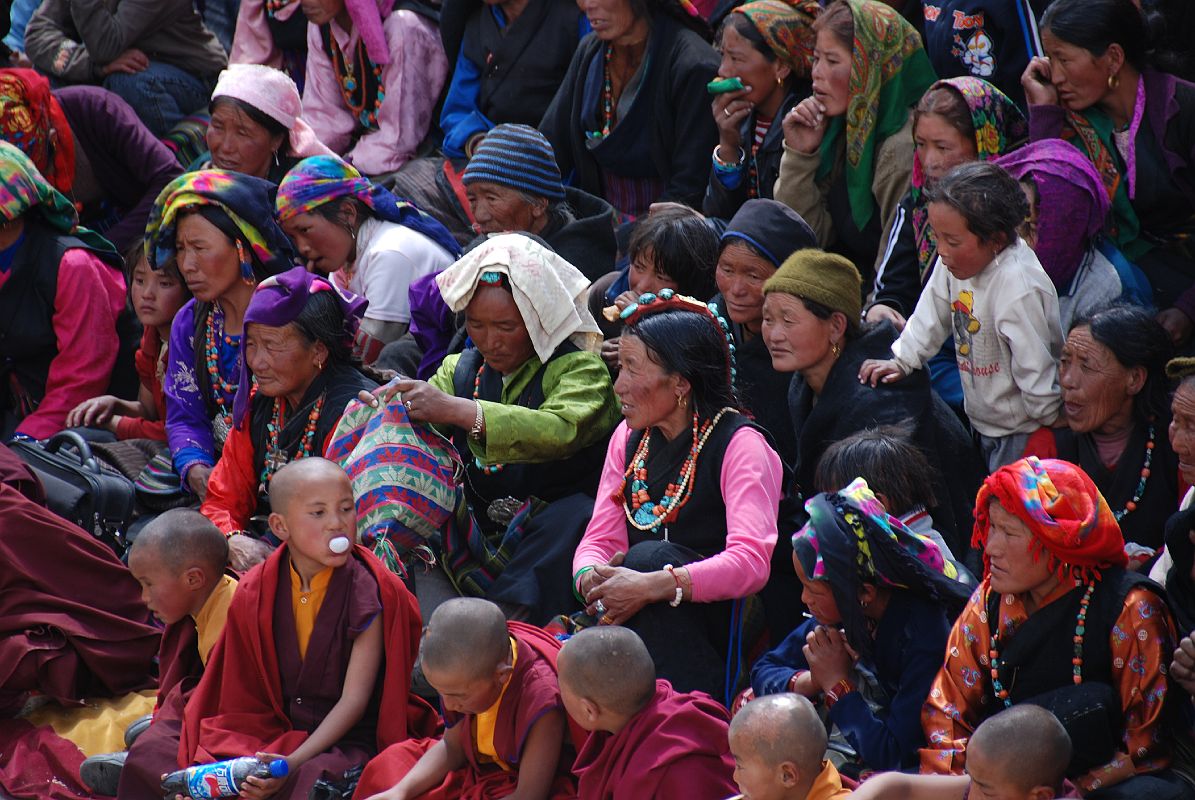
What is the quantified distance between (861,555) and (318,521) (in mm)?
1518

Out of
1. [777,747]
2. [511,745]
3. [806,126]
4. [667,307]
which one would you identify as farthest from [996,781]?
[806,126]

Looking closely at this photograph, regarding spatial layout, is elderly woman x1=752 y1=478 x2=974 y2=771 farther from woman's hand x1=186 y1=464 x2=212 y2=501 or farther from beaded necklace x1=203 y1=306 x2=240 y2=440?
beaded necklace x1=203 y1=306 x2=240 y2=440

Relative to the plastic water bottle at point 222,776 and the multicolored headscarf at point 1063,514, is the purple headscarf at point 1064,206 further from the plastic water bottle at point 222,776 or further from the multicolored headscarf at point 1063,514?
the plastic water bottle at point 222,776

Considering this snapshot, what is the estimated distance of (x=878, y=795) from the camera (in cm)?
361

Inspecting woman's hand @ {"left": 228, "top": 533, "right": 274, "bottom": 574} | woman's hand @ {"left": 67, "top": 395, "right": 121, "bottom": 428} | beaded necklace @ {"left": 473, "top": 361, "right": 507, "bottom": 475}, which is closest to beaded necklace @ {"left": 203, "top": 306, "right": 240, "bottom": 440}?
woman's hand @ {"left": 67, "top": 395, "right": 121, "bottom": 428}

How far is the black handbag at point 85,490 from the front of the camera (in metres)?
5.54

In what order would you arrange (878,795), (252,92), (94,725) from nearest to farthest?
(878,795) → (94,725) → (252,92)

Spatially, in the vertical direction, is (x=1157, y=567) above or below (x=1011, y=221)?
below

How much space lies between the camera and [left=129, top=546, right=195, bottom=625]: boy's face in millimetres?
4730

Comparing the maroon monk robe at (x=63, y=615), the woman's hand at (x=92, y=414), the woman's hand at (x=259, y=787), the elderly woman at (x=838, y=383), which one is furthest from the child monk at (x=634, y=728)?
the woman's hand at (x=92, y=414)

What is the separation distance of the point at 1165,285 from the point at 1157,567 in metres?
1.34

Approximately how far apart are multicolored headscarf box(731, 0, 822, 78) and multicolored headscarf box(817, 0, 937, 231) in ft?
1.17

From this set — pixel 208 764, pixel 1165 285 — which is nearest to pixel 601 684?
pixel 208 764

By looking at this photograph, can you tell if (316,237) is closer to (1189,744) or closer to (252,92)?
(252,92)
